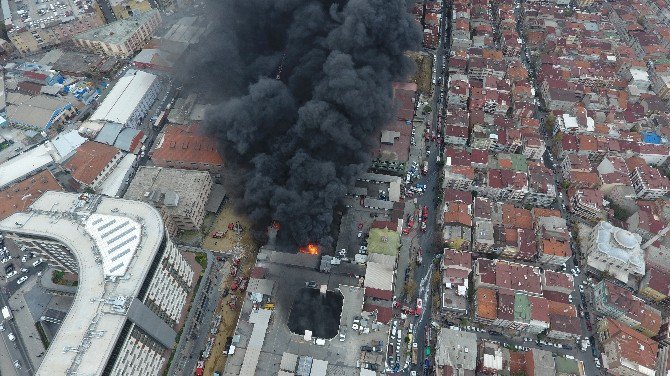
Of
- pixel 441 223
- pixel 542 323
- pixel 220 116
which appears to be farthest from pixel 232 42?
pixel 542 323

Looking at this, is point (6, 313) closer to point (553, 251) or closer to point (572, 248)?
point (553, 251)

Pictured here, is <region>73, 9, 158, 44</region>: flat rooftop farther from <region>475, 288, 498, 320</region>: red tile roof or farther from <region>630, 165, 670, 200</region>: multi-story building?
<region>630, 165, 670, 200</region>: multi-story building

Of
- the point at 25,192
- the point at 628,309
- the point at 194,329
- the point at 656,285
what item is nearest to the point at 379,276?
the point at 194,329

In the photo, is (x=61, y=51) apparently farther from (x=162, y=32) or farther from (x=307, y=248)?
(x=307, y=248)

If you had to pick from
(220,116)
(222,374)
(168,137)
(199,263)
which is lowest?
(222,374)

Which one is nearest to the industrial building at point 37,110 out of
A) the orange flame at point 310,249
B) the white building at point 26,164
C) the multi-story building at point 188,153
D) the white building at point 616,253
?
the white building at point 26,164

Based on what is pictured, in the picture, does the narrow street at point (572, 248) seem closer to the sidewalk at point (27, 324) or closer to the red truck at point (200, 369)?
the red truck at point (200, 369)
